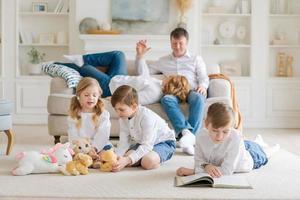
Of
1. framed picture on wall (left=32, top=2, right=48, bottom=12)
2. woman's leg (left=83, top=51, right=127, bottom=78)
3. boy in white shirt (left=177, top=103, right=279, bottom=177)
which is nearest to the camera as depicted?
boy in white shirt (left=177, top=103, right=279, bottom=177)

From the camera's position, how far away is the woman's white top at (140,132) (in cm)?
363

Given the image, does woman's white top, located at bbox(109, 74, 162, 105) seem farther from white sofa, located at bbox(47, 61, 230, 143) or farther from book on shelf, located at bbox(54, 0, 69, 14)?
book on shelf, located at bbox(54, 0, 69, 14)

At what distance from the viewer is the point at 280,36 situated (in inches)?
283

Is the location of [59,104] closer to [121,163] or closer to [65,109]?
[65,109]

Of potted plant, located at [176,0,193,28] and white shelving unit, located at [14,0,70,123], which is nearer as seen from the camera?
potted plant, located at [176,0,193,28]

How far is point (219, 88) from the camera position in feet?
16.5

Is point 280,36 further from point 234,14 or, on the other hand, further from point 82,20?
point 82,20

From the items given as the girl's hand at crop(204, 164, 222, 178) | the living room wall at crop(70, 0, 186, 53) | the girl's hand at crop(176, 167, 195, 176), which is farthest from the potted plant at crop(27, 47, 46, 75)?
the girl's hand at crop(204, 164, 222, 178)

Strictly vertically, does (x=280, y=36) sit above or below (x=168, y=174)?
above

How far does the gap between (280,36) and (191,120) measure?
291 centimetres

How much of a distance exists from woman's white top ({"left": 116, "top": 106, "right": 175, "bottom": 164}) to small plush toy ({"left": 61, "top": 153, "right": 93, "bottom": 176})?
277mm

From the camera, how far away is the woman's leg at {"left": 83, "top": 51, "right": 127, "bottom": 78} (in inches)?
211

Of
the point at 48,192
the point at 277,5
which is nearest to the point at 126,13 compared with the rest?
the point at 277,5

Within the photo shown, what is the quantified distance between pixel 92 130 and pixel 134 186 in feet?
2.80
